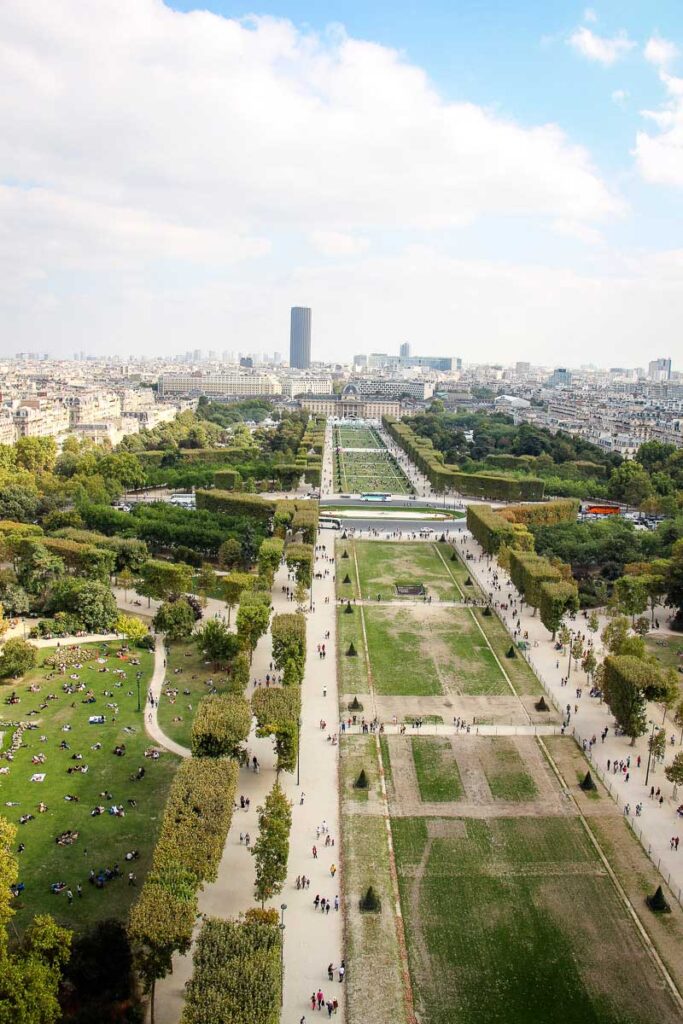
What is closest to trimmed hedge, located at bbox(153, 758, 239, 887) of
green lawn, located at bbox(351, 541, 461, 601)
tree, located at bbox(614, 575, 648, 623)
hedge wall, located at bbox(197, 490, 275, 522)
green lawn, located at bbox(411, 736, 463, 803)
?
green lawn, located at bbox(411, 736, 463, 803)

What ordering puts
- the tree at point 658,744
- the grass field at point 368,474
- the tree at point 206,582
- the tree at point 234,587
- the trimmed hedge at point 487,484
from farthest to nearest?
1. the grass field at point 368,474
2. the trimmed hedge at point 487,484
3. the tree at point 206,582
4. the tree at point 234,587
5. the tree at point 658,744

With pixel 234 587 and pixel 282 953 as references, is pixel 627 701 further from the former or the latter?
pixel 234 587

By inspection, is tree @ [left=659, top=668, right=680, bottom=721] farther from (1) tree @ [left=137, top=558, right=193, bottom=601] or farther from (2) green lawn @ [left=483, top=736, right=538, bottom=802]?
(1) tree @ [left=137, top=558, right=193, bottom=601]

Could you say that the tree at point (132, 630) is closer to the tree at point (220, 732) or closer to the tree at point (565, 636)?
the tree at point (220, 732)

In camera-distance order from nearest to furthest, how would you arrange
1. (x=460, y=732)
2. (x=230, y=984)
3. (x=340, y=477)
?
(x=230, y=984) → (x=460, y=732) → (x=340, y=477)

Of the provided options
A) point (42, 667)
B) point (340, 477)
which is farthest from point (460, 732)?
point (340, 477)

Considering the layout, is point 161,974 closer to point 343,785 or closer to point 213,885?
point 213,885

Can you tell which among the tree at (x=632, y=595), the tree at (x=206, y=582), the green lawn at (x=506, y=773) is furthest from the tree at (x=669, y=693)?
the tree at (x=206, y=582)
